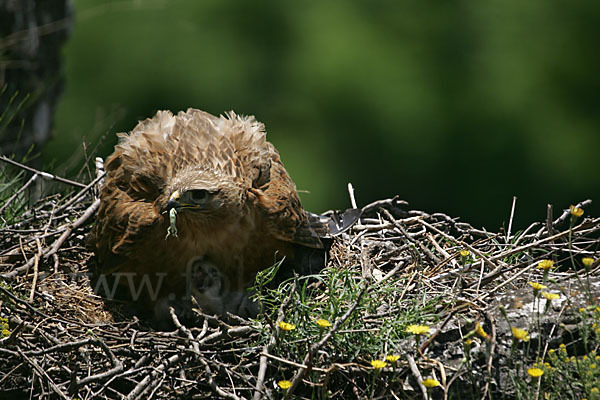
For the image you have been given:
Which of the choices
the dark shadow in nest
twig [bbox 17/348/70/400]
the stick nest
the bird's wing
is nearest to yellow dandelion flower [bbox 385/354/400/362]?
the stick nest

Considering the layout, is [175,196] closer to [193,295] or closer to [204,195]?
[204,195]

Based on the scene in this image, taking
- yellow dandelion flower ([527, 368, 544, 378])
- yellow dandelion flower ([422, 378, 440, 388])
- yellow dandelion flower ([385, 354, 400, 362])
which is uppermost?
yellow dandelion flower ([527, 368, 544, 378])

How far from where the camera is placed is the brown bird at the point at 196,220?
11.8 feet

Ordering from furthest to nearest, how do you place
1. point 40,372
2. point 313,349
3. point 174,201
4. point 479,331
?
point 174,201 → point 40,372 → point 313,349 → point 479,331

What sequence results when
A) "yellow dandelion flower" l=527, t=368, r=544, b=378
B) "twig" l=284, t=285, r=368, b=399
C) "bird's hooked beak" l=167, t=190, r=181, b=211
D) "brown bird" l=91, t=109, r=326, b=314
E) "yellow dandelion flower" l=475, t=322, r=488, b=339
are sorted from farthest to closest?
1. "brown bird" l=91, t=109, r=326, b=314
2. "bird's hooked beak" l=167, t=190, r=181, b=211
3. "twig" l=284, t=285, r=368, b=399
4. "yellow dandelion flower" l=475, t=322, r=488, b=339
5. "yellow dandelion flower" l=527, t=368, r=544, b=378

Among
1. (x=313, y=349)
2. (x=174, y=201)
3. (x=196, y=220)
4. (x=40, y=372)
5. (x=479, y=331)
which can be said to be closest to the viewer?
(x=479, y=331)

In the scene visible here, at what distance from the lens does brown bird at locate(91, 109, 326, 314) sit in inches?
142

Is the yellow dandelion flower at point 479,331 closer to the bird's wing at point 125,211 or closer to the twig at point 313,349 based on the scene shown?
the twig at point 313,349

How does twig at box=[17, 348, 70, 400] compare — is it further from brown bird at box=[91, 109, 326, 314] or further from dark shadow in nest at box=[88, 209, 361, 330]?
brown bird at box=[91, 109, 326, 314]

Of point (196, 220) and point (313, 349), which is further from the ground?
point (196, 220)

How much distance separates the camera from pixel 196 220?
3.54m

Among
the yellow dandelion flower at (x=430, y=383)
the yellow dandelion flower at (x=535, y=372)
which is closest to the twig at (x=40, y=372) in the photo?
the yellow dandelion flower at (x=430, y=383)

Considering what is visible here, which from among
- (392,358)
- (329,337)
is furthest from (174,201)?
(392,358)

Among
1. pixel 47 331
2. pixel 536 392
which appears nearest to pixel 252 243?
pixel 47 331
